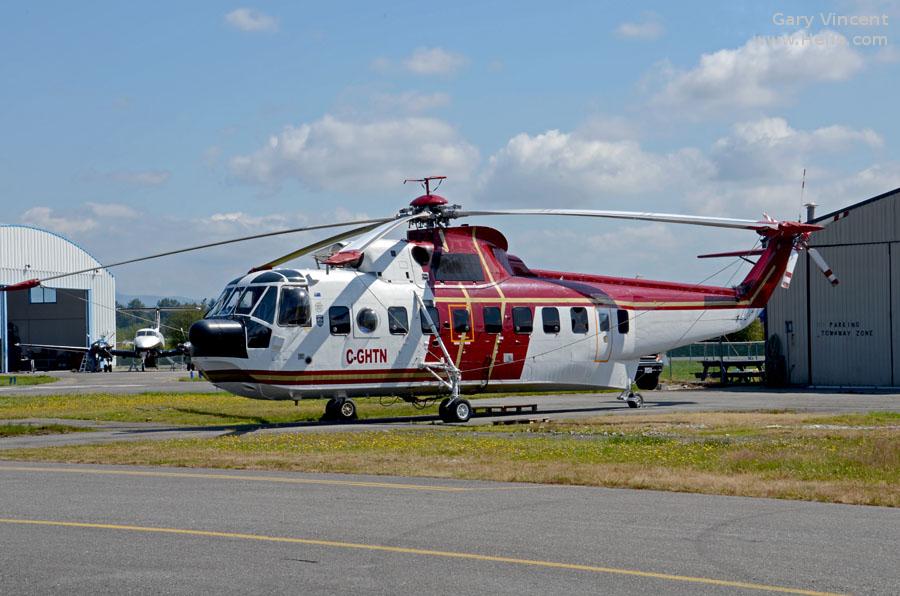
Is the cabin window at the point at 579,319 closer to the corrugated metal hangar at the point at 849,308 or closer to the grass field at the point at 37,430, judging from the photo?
the grass field at the point at 37,430

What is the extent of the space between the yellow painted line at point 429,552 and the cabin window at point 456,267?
17.2 metres

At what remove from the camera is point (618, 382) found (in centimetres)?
3056

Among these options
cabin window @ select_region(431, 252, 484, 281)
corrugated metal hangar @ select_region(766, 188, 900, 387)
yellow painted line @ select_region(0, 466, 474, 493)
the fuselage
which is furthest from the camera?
corrugated metal hangar @ select_region(766, 188, 900, 387)

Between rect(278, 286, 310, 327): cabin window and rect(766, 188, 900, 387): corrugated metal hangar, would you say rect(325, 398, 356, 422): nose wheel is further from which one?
rect(766, 188, 900, 387): corrugated metal hangar

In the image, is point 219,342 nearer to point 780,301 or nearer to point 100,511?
point 100,511

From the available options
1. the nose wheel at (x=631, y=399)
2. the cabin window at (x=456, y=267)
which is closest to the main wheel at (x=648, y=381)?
the nose wheel at (x=631, y=399)

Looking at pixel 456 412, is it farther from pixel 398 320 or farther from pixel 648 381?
pixel 648 381

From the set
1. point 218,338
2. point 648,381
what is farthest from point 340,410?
point 648,381

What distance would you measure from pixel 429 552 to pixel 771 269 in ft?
82.7

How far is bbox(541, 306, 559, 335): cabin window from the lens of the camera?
2873 centimetres

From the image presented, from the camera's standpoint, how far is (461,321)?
27.3 meters

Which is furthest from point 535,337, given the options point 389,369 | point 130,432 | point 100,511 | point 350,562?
point 350,562

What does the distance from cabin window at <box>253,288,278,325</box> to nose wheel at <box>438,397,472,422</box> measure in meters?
4.72

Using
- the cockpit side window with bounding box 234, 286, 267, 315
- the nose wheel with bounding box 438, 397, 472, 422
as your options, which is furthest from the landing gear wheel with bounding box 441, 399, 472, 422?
the cockpit side window with bounding box 234, 286, 267, 315
